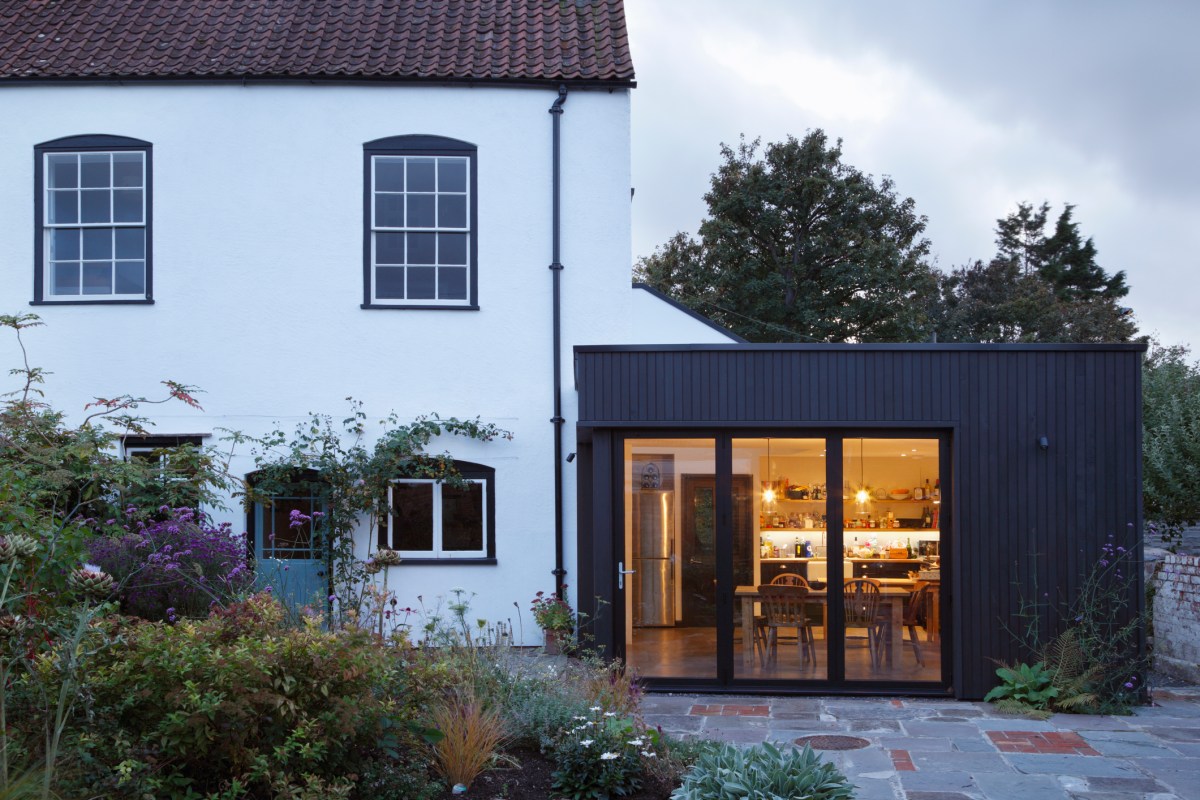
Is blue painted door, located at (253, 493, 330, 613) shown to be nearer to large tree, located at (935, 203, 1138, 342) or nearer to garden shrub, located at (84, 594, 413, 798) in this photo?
garden shrub, located at (84, 594, 413, 798)

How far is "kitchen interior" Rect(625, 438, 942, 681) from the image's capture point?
32.7ft

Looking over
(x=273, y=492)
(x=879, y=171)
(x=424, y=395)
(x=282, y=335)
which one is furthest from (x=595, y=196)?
(x=879, y=171)

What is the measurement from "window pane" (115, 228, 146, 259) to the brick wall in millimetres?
11541

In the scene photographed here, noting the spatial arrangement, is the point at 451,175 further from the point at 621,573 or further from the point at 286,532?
the point at 621,573

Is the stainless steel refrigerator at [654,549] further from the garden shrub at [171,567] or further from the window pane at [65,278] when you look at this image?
the window pane at [65,278]

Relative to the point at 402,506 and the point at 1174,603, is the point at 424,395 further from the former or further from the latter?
the point at 1174,603

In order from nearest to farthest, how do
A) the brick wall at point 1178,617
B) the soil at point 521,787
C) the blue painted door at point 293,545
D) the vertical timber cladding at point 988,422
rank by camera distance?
the soil at point 521,787 → the vertical timber cladding at point 988,422 → the brick wall at point 1178,617 → the blue painted door at point 293,545

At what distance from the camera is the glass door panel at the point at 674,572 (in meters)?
10.1

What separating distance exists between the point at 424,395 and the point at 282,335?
169 cm

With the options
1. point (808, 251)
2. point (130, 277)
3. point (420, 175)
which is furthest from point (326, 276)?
point (808, 251)

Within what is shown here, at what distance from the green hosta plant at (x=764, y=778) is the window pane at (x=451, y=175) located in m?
8.44

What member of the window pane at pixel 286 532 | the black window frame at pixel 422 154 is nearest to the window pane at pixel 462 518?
the window pane at pixel 286 532

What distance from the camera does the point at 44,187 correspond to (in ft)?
41.1

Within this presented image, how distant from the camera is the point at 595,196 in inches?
490
